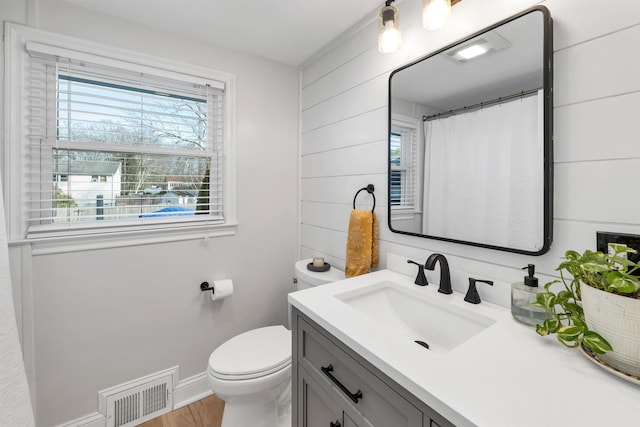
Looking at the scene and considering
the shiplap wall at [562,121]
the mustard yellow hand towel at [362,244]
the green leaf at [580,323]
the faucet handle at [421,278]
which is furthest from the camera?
the mustard yellow hand towel at [362,244]

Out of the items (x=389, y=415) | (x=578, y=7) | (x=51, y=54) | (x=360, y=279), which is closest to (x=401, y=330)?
(x=360, y=279)

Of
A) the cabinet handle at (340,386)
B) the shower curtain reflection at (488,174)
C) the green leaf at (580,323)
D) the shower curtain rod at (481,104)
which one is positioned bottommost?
the cabinet handle at (340,386)

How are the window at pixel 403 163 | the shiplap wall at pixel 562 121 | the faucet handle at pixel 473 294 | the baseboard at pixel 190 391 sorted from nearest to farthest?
the shiplap wall at pixel 562 121 < the faucet handle at pixel 473 294 < the window at pixel 403 163 < the baseboard at pixel 190 391

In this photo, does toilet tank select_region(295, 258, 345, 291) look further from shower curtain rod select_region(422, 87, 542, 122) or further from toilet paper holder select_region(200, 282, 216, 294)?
shower curtain rod select_region(422, 87, 542, 122)

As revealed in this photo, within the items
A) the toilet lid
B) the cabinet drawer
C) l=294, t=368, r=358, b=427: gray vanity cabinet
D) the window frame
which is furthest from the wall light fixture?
the toilet lid

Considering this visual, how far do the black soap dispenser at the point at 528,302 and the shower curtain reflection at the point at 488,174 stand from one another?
14cm

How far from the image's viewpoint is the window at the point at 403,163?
130cm

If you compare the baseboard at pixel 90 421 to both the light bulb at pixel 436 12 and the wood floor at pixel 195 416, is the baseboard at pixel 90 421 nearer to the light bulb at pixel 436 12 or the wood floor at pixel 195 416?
the wood floor at pixel 195 416

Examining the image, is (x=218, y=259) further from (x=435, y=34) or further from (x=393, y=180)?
(x=435, y=34)

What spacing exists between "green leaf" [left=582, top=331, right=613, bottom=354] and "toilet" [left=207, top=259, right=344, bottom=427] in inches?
43.5

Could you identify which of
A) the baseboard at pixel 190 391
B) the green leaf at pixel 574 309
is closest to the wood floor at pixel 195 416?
the baseboard at pixel 190 391

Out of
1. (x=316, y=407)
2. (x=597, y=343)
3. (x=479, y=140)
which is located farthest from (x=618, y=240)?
(x=316, y=407)

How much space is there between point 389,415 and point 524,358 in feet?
1.17

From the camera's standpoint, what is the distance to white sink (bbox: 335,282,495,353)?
3.18 feet
